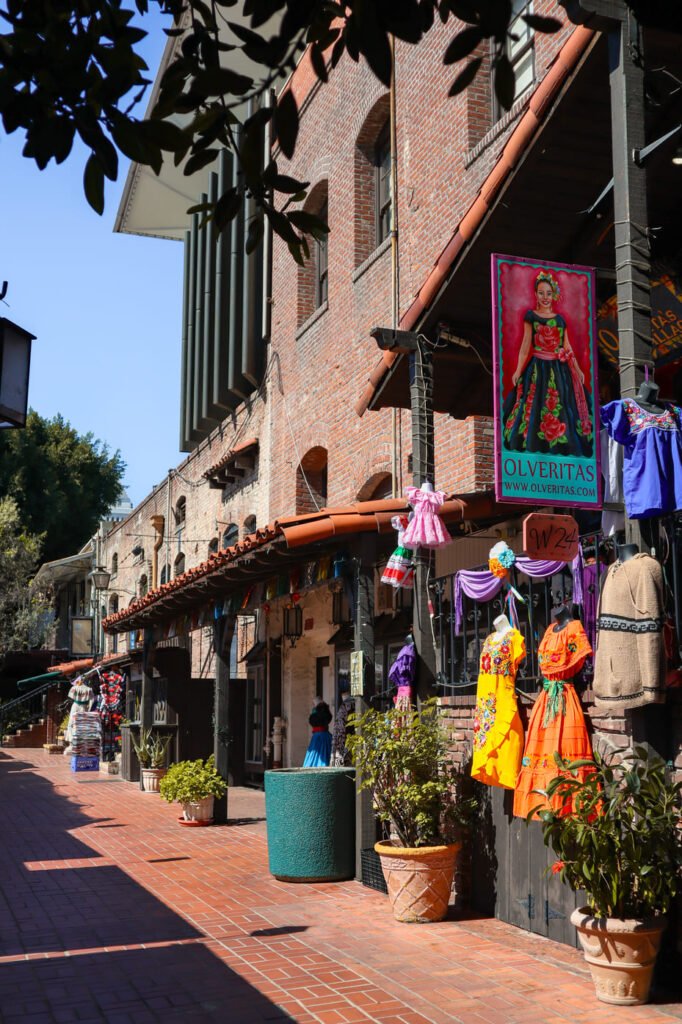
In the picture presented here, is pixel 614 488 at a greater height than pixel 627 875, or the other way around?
pixel 614 488

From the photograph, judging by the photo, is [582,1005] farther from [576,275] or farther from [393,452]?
[393,452]

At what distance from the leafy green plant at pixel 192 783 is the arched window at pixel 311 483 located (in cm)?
554

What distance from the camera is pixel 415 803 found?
25.2 feet

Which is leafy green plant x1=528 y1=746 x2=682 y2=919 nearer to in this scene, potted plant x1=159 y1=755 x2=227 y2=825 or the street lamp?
the street lamp

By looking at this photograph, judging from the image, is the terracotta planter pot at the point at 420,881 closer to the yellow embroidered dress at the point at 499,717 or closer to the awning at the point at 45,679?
the yellow embroidered dress at the point at 499,717

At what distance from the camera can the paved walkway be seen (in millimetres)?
5492

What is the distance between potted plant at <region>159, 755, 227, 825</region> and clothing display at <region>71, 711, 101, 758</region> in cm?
1037

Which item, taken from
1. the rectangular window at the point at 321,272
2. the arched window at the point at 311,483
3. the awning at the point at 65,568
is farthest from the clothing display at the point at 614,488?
the awning at the point at 65,568

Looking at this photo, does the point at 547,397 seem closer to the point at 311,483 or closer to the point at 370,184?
the point at 370,184

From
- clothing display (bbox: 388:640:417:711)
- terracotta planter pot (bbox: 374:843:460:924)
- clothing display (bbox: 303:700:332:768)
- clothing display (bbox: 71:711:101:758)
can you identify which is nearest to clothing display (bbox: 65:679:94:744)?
clothing display (bbox: 71:711:101:758)

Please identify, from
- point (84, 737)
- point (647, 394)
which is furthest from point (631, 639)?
point (84, 737)

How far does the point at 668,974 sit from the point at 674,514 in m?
2.51

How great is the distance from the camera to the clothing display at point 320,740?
14273 millimetres

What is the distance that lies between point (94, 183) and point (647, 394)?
4045mm
